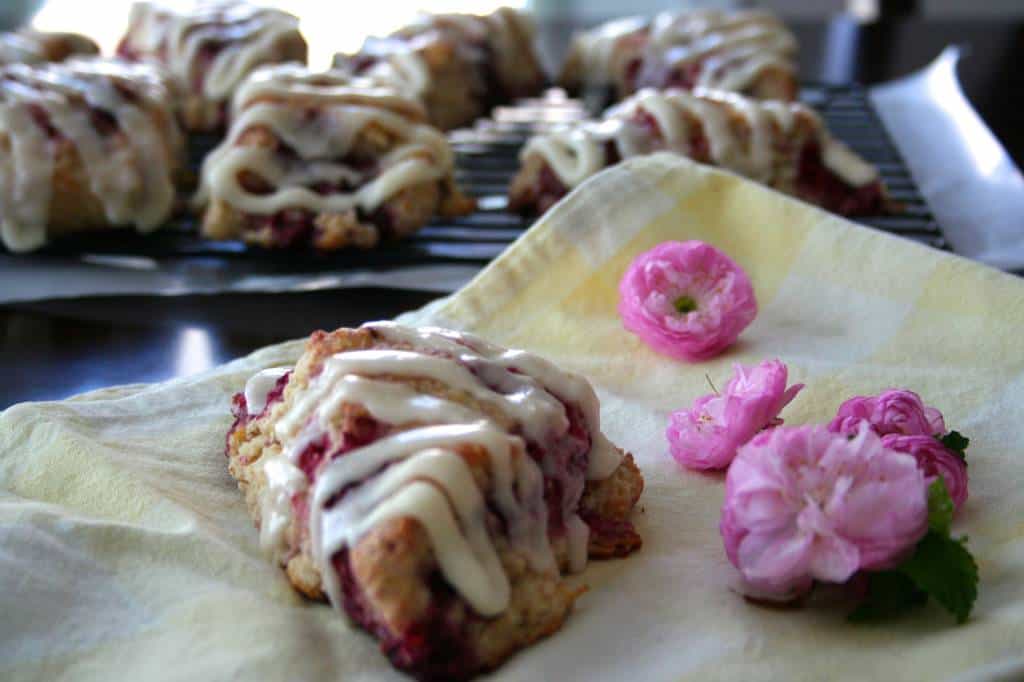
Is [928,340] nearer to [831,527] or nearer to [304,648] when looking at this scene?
[831,527]

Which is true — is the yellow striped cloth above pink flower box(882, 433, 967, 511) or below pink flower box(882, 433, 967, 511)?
below

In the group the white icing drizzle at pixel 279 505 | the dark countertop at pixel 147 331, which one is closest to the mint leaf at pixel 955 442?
the white icing drizzle at pixel 279 505

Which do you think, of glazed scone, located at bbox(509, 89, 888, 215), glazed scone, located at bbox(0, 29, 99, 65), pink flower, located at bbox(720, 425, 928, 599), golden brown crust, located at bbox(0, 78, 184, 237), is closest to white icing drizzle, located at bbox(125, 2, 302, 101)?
glazed scone, located at bbox(0, 29, 99, 65)

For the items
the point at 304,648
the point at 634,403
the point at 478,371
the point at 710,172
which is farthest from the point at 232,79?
the point at 304,648

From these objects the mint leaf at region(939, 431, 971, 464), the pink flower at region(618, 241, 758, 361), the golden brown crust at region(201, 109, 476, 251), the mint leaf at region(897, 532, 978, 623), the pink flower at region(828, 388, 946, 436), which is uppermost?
the mint leaf at region(897, 532, 978, 623)

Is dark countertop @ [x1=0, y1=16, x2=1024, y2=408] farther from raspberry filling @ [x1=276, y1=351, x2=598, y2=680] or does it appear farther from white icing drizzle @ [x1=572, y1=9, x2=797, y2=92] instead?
white icing drizzle @ [x1=572, y1=9, x2=797, y2=92]
